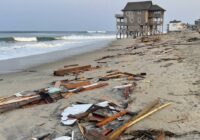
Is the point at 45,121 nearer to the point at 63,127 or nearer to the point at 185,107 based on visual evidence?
the point at 63,127

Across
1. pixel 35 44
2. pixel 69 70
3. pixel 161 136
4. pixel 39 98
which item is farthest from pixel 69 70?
pixel 35 44

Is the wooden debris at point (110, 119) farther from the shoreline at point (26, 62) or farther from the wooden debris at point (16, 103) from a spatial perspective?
the shoreline at point (26, 62)

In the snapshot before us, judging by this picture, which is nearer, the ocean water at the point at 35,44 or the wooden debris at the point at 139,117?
the wooden debris at the point at 139,117

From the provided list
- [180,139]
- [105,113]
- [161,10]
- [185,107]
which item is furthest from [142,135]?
[161,10]

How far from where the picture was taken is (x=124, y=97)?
829 cm

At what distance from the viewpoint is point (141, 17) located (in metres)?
63.9

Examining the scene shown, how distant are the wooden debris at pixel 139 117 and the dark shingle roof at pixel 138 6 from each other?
190 feet

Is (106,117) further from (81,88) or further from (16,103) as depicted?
(81,88)

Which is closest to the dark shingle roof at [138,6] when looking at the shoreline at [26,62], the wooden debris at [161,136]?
the shoreline at [26,62]

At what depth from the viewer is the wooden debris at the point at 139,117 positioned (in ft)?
18.9

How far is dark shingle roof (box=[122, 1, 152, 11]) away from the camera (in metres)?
63.7

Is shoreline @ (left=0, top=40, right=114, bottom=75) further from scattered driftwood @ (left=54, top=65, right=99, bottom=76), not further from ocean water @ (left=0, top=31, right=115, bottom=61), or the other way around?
scattered driftwood @ (left=54, top=65, right=99, bottom=76)

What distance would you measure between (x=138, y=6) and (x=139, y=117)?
6013 centimetres

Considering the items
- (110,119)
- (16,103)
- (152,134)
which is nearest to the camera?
(152,134)
